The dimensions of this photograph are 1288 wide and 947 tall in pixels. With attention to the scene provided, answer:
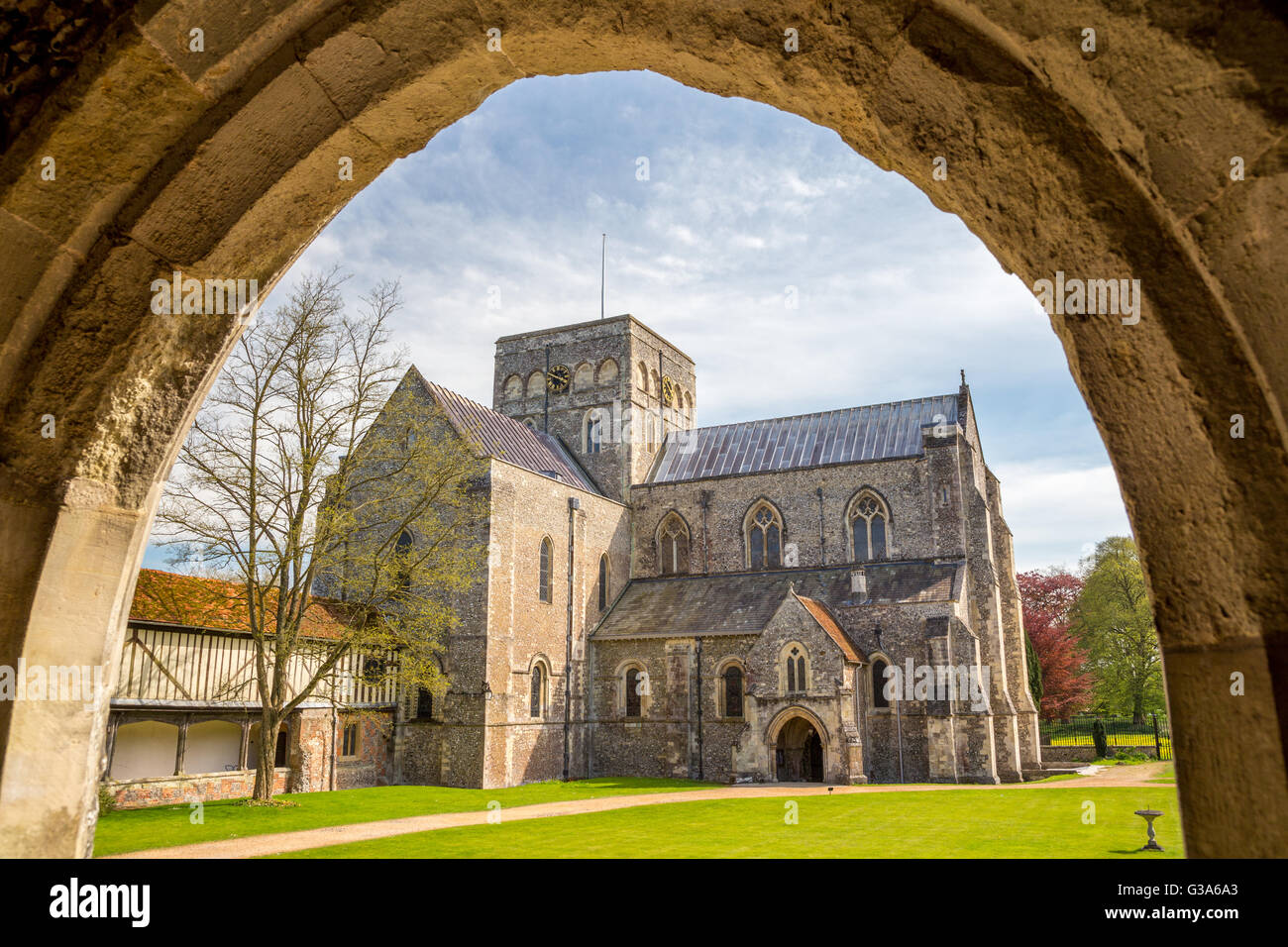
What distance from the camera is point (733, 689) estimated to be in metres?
27.5

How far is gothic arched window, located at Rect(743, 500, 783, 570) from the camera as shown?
32.2 m

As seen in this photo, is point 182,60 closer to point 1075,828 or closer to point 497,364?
point 1075,828

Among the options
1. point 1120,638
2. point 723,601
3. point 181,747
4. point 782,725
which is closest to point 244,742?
point 181,747

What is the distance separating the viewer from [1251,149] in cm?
171

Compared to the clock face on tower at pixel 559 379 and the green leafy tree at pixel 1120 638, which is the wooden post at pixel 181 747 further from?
the green leafy tree at pixel 1120 638

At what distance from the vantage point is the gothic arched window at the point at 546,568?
28.5 meters

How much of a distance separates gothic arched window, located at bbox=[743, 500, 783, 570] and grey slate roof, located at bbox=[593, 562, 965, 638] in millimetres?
931

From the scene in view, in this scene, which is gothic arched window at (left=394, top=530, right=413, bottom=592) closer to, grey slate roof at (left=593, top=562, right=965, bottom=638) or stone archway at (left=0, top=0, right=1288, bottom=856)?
grey slate roof at (left=593, top=562, right=965, bottom=638)

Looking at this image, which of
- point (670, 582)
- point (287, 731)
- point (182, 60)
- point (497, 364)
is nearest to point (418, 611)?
point (287, 731)

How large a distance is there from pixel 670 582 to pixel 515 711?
850 cm

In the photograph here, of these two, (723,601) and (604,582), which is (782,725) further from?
(604,582)

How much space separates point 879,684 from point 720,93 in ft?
86.5

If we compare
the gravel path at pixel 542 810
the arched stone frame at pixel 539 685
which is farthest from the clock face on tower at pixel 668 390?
the gravel path at pixel 542 810

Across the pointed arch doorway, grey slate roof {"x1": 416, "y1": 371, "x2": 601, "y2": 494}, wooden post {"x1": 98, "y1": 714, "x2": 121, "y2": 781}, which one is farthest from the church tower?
wooden post {"x1": 98, "y1": 714, "x2": 121, "y2": 781}
